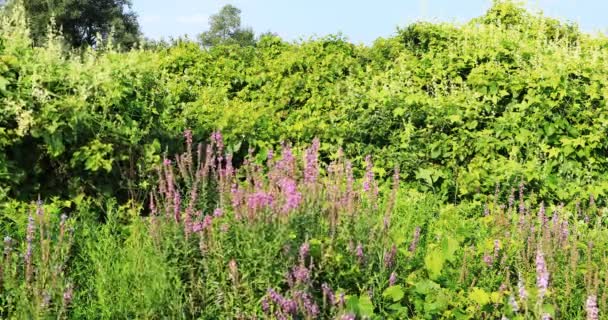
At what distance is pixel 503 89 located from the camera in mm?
7996

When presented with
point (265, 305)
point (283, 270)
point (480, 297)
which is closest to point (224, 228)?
point (283, 270)

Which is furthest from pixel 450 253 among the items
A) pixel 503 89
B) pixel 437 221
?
pixel 503 89

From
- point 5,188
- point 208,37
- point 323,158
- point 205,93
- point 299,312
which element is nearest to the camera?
point 299,312

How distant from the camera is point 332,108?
9070 mm

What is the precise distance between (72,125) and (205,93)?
4269mm

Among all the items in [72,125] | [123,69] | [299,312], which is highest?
[123,69]

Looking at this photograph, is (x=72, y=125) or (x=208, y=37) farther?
(x=208, y=37)

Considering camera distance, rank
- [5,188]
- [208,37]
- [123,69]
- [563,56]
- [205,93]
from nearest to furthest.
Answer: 1. [5,188]
2. [123,69]
3. [563,56]
4. [205,93]
5. [208,37]

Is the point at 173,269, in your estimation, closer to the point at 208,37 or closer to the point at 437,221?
the point at 437,221

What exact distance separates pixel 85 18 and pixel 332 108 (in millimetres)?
34124

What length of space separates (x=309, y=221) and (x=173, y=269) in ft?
2.84

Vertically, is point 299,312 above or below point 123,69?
below

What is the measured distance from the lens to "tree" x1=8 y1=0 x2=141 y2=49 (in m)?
37.2

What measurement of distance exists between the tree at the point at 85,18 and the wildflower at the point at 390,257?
3485 centimetres
